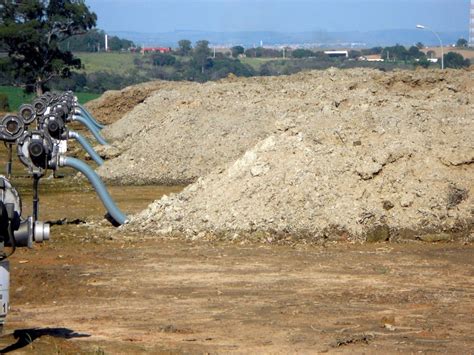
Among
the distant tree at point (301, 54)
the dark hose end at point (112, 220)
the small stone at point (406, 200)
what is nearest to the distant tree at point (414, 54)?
the distant tree at point (301, 54)

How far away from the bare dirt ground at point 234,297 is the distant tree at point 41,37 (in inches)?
1687

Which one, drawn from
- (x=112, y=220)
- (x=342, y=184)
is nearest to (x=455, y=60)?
(x=112, y=220)

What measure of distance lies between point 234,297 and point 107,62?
101 meters

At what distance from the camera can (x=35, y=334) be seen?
1013 centimetres

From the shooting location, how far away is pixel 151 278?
13.7m

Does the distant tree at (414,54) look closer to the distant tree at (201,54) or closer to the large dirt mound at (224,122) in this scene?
the distant tree at (201,54)

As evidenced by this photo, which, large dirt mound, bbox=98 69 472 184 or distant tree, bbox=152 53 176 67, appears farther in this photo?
distant tree, bbox=152 53 176 67

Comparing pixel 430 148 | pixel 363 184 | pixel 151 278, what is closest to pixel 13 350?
pixel 151 278

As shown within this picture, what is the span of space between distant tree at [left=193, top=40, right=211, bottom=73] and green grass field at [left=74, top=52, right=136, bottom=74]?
22.2 ft

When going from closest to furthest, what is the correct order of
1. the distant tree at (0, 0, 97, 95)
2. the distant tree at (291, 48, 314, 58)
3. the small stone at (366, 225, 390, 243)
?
the small stone at (366, 225, 390, 243)
the distant tree at (0, 0, 97, 95)
the distant tree at (291, 48, 314, 58)

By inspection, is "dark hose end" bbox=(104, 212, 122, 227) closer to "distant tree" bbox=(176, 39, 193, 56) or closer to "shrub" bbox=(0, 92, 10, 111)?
"shrub" bbox=(0, 92, 10, 111)

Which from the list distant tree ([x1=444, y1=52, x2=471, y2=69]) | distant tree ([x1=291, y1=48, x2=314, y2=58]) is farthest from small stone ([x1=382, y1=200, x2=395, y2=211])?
distant tree ([x1=291, y1=48, x2=314, y2=58])

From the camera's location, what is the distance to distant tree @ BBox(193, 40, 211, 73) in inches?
4555

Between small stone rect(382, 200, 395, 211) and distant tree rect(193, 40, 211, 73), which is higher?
small stone rect(382, 200, 395, 211)
